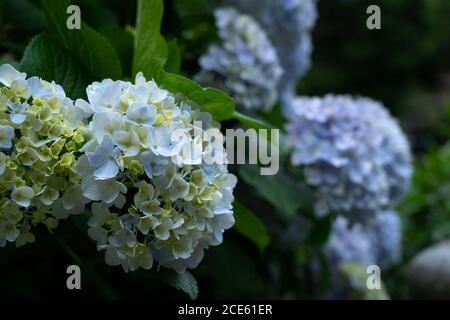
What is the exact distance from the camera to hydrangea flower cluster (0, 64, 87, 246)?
764mm

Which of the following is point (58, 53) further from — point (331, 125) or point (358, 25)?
point (358, 25)

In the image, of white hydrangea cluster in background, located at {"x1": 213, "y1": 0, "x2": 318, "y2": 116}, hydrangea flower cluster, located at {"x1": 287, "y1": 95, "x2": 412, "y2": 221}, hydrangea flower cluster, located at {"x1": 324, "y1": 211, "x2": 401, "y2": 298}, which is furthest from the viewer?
hydrangea flower cluster, located at {"x1": 324, "y1": 211, "x2": 401, "y2": 298}

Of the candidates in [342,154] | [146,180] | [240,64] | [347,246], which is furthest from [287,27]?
[146,180]

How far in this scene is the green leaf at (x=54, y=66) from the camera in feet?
3.00

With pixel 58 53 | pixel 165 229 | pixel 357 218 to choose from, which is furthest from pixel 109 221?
pixel 357 218

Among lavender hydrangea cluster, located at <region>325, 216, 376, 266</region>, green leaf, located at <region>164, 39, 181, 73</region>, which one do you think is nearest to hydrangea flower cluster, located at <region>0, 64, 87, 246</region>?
green leaf, located at <region>164, 39, 181, 73</region>

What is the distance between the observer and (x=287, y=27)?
1732 mm

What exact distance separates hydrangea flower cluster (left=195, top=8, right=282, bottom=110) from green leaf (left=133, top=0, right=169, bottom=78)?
1.42ft

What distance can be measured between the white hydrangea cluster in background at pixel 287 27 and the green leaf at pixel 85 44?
0.74 metres

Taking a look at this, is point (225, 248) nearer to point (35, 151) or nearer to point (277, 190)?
point (277, 190)

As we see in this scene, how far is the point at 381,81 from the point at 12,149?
15.1 ft

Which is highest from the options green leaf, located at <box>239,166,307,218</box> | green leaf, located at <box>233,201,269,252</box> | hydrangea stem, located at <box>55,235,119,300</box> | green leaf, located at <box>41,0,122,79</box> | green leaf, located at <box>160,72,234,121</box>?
green leaf, located at <box>41,0,122,79</box>

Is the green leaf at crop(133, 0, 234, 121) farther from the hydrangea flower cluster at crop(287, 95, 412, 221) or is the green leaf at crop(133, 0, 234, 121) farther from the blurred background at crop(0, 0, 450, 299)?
the hydrangea flower cluster at crop(287, 95, 412, 221)

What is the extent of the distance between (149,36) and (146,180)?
27cm
